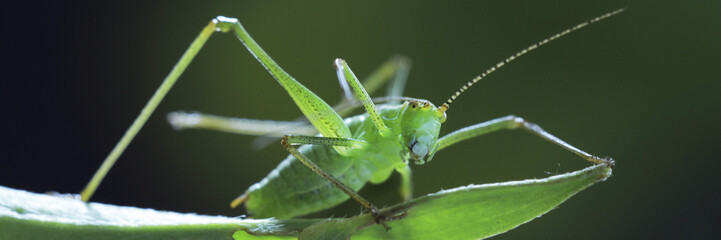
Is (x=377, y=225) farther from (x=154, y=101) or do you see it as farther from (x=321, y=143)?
(x=154, y=101)

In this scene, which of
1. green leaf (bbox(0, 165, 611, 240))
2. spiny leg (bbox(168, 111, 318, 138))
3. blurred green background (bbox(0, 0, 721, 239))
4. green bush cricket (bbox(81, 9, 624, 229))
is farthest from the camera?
blurred green background (bbox(0, 0, 721, 239))

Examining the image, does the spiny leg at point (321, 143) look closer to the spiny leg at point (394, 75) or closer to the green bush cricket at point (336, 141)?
the green bush cricket at point (336, 141)

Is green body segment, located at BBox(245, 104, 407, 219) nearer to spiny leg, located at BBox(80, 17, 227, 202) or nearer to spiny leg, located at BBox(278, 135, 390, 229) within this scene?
spiny leg, located at BBox(278, 135, 390, 229)

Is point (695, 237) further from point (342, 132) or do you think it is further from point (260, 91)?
point (260, 91)

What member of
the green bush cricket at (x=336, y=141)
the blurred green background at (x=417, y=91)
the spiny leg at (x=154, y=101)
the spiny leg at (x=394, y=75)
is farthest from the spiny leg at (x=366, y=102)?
the blurred green background at (x=417, y=91)

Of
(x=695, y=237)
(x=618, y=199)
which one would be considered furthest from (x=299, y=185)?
(x=695, y=237)

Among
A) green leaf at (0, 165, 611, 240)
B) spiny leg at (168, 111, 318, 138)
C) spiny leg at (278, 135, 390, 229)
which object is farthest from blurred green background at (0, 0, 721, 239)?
green leaf at (0, 165, 611, 240)
